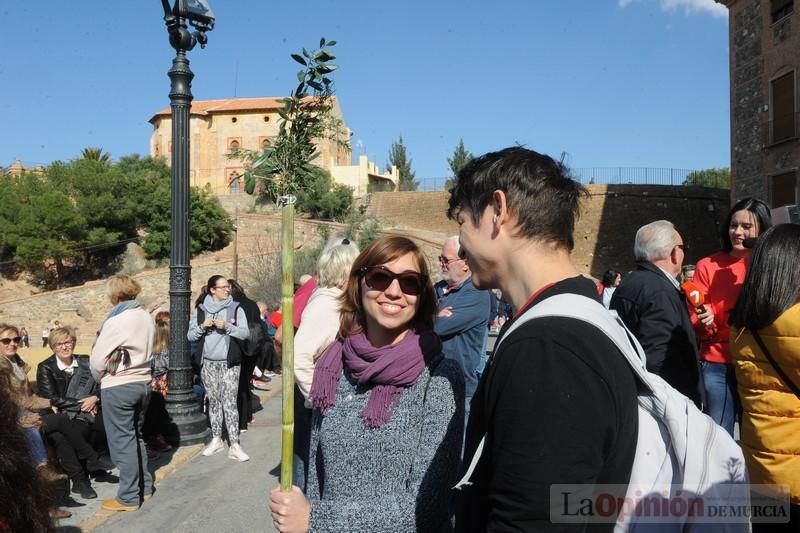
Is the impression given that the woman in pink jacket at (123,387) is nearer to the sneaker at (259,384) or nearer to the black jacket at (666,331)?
the black jacket at (666,331)

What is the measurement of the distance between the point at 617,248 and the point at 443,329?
3701cm

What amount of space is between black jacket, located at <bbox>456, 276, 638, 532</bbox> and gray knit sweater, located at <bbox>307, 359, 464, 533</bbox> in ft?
2.37

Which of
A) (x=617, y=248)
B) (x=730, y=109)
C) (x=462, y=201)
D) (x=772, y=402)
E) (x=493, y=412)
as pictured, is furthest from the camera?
(x=617, y=248)

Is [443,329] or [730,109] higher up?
[730,109]

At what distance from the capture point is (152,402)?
6.72 m

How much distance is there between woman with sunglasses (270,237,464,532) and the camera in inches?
77.2

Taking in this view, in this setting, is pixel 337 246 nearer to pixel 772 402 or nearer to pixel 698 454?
pixel 772 402

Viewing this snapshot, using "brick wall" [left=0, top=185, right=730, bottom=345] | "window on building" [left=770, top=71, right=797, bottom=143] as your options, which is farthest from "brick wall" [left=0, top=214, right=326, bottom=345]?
"window on building" [left=770, top=71, right=797, bottom=143]

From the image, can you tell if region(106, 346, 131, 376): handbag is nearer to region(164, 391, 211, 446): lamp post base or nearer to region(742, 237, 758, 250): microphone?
region(164, 391, 211, 446): lamp post base

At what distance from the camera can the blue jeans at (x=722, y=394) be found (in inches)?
157

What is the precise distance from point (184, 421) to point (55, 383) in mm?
1489

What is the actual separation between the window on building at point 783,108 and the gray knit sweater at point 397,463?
20.5m

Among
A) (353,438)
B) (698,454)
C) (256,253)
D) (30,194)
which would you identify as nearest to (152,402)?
(353,438)

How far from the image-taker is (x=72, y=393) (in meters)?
5.69
